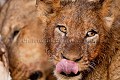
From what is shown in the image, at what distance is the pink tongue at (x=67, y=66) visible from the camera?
3781 millimetres

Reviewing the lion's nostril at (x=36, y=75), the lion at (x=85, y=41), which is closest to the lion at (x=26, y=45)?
the lion's nostril at (x=36, y=75)

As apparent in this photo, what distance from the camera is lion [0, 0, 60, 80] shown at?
4.64 metres

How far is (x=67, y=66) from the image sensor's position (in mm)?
3803

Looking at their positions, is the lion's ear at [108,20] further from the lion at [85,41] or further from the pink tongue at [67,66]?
the pink tongue at [67,66]

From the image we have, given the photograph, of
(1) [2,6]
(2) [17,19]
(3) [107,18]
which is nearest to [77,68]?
(3) [107,18]

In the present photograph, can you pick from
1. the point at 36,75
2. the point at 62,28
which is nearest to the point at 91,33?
the point at 62,28

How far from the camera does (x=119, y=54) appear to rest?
414 centimetres

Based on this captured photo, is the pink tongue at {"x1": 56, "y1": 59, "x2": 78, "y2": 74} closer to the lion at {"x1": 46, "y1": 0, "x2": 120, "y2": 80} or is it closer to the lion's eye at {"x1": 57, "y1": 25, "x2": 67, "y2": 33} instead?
the lion at {"x1": 46, "y1": 0, "x2": 120, "y2": 80}

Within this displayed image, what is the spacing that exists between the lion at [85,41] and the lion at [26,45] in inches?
19.7

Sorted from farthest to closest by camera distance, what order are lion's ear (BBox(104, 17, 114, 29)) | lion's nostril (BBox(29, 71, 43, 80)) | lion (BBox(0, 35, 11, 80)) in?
lion's nostril (BBox(29, 71, 43, 80)) < lion (BBox(0, 35, 11, 80)) < lion's ear (BBox(104, 17, 114, 29))

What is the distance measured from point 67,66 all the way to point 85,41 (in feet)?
0.75

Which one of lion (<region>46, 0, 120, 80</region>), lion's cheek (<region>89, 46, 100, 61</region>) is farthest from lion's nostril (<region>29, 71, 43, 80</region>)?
lion's cheek (<region>89, 46, 100, 61</region>)

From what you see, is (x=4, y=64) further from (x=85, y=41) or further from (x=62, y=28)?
(x=85, y=41)

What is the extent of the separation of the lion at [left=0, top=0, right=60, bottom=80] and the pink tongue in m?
0.59
